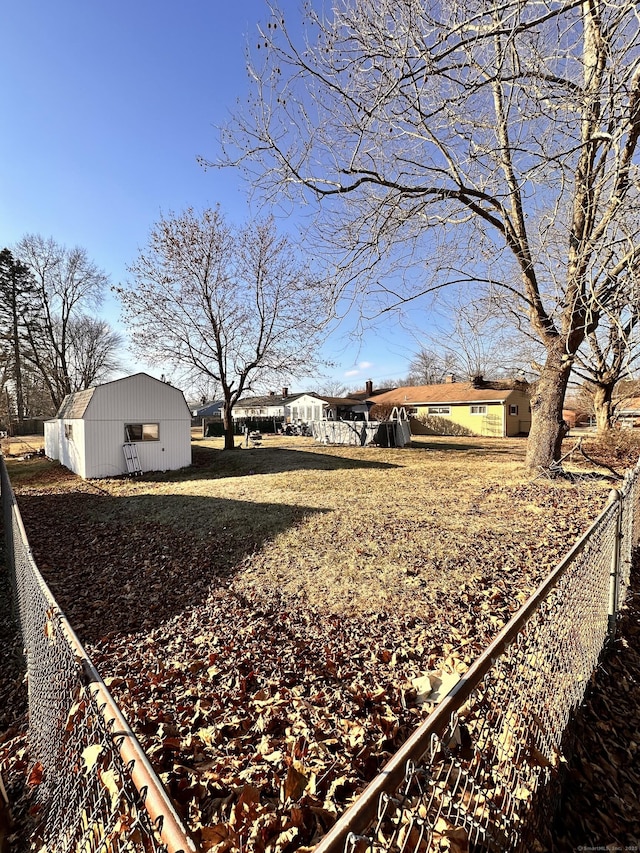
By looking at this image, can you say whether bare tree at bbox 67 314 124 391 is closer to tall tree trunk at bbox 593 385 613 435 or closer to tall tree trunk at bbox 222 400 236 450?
tall tree trunk at bbox 222 400 236 450

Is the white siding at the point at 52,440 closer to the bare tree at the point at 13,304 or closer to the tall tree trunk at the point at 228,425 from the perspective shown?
the tall tree trunk at the point at 228,425

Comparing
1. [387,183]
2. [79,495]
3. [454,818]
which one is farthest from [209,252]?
[454,818]

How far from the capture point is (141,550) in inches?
248

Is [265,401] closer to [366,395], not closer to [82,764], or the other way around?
[366,395]

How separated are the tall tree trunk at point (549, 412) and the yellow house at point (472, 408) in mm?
19180

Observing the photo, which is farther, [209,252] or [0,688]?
[209,252]

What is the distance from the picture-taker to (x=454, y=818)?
183 cm

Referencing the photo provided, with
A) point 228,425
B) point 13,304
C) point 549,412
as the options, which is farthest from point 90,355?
point 549,412

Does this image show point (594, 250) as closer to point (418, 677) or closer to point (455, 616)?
point (455, 616)

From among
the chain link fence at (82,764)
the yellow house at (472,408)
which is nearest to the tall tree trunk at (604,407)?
the yellow house at (472,408)

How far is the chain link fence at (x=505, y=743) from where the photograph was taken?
1210mm

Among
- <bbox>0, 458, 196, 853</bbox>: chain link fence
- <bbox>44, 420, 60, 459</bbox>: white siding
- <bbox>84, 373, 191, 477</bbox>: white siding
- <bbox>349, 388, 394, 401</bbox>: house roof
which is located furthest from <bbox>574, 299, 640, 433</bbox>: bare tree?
<bbox>349, 388, 394, 401</bbox>: house roof

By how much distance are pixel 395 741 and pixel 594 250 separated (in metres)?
4.81

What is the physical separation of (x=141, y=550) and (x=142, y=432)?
873 cm
